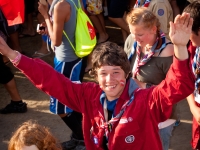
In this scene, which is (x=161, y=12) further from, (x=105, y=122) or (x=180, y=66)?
(x=180, y=66)

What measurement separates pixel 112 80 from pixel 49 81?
40 cm

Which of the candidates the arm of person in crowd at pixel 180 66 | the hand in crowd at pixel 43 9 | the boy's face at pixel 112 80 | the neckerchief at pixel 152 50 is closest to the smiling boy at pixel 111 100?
the boy's face at pixel 112 80

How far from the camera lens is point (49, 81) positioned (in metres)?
2.75

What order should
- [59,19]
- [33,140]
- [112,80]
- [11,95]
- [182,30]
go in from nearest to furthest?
[182,30], [33,140], [112,80], [59,19], [11,95]

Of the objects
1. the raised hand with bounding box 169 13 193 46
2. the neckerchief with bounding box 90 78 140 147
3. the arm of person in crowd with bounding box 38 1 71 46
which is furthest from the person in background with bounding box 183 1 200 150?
the arm of person in crowd with bounding box 38 1 71 46

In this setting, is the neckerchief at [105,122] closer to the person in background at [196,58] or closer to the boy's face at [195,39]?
the person in background at [196,58]

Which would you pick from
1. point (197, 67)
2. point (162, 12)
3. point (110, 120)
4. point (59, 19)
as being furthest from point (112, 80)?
point (162, 12)

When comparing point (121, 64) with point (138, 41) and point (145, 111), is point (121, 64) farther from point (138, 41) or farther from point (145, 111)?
point (138, 41)

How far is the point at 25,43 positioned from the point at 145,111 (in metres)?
4.55

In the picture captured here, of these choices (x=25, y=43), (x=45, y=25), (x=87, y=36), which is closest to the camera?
(x=87, y=36)

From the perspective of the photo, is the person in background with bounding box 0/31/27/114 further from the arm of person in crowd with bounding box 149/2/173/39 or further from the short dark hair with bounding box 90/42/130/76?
the short dark hair with bounding box 90/42/130/76

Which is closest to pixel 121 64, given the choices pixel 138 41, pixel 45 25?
pixel 138 41

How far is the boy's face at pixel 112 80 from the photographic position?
2.67m

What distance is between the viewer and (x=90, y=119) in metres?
2.84
